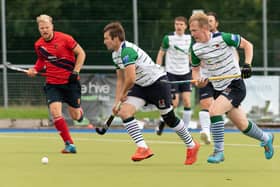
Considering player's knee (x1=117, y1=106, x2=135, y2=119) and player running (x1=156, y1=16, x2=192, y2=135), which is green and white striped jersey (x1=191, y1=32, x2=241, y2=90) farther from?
player running (x1=156, y1=16, x2=192, y2=135)

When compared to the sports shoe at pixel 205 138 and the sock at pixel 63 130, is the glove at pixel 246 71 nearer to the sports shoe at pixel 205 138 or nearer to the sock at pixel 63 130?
the sock at pixel 63 130

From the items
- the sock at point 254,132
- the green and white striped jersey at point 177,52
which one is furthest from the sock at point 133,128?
the green and white striped jersey at point 177,52

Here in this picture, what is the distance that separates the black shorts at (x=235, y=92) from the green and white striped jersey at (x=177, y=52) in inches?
215

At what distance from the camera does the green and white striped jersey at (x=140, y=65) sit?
9.71 m

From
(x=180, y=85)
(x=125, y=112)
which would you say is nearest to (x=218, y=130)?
(x=125, y=112)

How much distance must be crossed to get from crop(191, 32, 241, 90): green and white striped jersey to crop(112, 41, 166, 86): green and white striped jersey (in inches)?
19.1

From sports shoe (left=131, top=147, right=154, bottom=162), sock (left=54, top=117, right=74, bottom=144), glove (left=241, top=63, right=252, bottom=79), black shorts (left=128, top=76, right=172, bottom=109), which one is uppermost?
glove (left=241, top=63, right=252, bottom=79)

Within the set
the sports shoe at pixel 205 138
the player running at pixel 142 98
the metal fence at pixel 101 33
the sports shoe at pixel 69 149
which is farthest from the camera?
the metal fence at pixel 101 33

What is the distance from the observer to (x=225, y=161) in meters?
10.2

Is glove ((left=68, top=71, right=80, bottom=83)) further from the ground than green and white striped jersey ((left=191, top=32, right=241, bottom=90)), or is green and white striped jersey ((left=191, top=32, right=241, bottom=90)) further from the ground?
green and white striped jersey ((left=191, top=32, right=241, bottom=90))

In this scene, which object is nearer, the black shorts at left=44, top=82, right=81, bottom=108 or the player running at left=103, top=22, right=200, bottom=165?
the player running at left=103, top=22, right=200, bottom=165

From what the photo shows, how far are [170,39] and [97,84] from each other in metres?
3.98

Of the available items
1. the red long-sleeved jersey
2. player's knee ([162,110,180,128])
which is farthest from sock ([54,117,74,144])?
player's knee ([162,110,180,128])

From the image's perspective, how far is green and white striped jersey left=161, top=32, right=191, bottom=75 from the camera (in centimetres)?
1536
